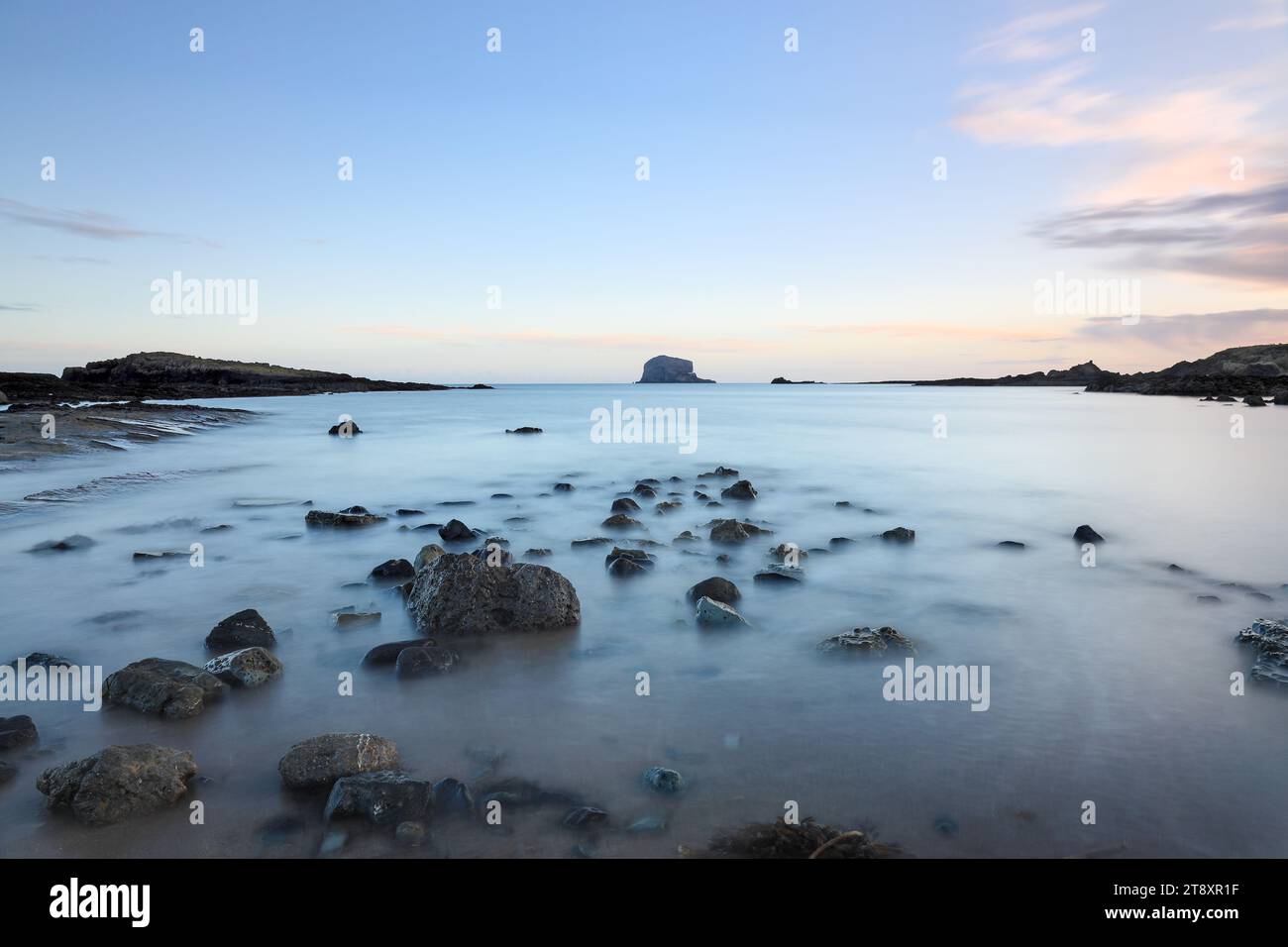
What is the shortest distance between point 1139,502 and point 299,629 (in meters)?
17.2

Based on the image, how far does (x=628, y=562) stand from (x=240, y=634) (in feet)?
15.1

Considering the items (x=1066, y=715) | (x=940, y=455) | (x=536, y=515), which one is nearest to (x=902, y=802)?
(x=1066, y=715)

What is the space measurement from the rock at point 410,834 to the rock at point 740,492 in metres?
13.0

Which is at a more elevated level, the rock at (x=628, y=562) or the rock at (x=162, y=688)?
the rock at (x=628, y=562)

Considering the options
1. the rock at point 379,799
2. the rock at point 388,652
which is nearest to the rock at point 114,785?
the rock at point 379,799

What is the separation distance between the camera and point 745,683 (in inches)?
242

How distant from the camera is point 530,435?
1491 inches

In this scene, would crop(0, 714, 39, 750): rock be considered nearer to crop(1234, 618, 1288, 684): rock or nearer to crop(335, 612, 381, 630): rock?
crop(335, 612, 381, 630): rock

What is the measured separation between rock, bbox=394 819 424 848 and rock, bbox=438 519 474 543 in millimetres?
7851

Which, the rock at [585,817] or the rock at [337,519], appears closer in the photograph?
the rock at [585,817]

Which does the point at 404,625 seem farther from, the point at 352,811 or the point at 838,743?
the point at 838,743

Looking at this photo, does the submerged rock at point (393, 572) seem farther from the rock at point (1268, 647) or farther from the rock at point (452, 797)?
the rock at point (1268, 647)

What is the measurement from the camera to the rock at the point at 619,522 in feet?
41.2
